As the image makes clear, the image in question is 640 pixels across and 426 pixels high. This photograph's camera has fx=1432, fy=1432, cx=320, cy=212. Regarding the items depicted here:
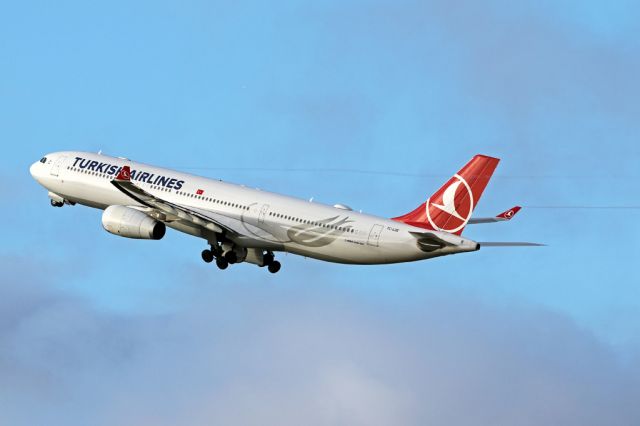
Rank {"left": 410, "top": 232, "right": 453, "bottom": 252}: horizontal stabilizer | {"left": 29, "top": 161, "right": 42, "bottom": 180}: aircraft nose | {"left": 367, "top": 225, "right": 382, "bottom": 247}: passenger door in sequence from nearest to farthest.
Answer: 1. {"left": 410, "top": 232, "right": 453, "bottom": 252}: horizontal stabilizer
2. {"left": 367, "top": 225, "right": 382, "bottom": 247}: passenger door
3. {"left": 29, "top": 161, "right": 42, "bottom": 180}: aircraft nose

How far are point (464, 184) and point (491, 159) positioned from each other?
6.63 ft

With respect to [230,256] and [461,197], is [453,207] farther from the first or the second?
[230,256]

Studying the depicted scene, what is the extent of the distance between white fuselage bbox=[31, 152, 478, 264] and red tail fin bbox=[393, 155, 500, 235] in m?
1.41

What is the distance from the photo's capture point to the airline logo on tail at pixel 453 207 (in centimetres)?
7862

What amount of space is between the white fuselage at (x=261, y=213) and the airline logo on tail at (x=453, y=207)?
1357mm

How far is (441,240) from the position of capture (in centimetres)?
7662

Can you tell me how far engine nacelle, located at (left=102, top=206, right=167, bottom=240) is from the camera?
83.0 m

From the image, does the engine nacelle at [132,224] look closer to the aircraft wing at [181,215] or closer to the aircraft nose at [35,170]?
the aircraft wing at [181,215]

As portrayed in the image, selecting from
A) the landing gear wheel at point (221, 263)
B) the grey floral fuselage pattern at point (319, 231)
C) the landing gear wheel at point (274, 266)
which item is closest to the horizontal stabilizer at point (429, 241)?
the grey floral fuselage pattern at point (319, 231)

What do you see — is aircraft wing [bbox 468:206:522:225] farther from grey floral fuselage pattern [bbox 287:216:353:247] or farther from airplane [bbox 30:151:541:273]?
grey floral fuselage pattern [bbox 287:216:353:247]

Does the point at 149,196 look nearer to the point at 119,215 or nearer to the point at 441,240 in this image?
the point at 119,215

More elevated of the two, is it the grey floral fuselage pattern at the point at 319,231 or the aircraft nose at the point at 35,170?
the aircraft nose at the point at 35,170

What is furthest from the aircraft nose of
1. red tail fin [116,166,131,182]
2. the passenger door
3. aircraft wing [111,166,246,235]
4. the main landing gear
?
the passenger door

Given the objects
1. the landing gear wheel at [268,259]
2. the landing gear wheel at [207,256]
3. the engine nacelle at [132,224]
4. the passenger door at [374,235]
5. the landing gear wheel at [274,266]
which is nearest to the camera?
the passenger door at [374,235]
